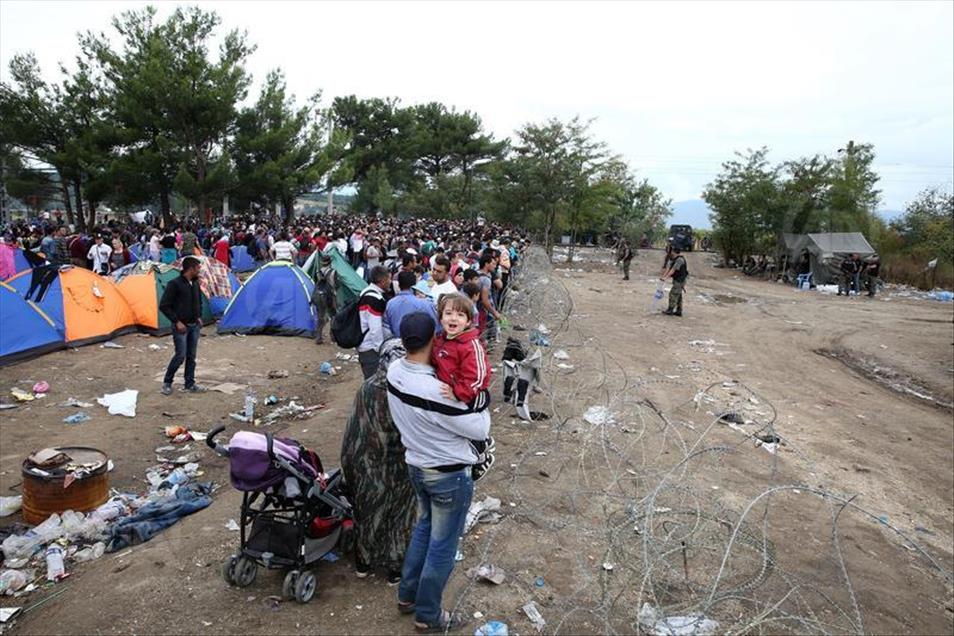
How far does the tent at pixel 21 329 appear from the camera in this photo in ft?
25.2

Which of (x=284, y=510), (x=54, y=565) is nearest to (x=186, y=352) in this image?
(x=54, y=565)

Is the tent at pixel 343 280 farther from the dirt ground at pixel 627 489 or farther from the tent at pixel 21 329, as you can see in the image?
the tent at pixel 21 329

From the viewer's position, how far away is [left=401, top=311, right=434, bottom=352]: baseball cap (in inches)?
99.9

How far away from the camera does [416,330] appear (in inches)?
99.7

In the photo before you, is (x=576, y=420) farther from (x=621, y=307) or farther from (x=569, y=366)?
(x=621, y=307)

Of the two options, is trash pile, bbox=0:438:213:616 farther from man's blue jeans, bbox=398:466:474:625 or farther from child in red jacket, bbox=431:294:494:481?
child in red jacket, bbox=431:294:494:481

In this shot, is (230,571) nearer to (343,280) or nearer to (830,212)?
(343,280)

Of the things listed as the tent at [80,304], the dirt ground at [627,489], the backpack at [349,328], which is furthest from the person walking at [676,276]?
the tent at [80,304]

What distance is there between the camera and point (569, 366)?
27.4 feet

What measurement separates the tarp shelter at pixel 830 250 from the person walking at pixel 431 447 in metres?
23.7

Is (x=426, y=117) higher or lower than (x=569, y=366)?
higher

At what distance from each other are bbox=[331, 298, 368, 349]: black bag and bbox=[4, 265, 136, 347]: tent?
18.0ft

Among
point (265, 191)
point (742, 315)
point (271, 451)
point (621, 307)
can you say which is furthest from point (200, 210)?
point (271, 451)

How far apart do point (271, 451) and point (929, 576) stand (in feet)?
15.0
